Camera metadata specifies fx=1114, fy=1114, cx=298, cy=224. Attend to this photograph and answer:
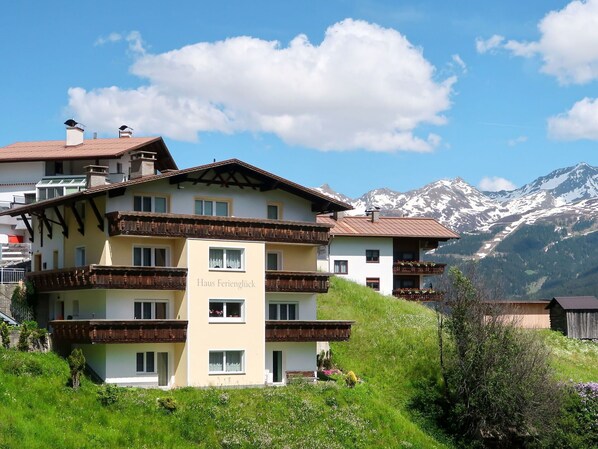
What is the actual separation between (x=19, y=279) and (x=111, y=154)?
14.3 metres

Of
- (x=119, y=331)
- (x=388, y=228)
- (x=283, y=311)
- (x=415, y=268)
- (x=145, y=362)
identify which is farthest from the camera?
(x=388, y=228)

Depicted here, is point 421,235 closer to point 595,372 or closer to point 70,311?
point 595,372

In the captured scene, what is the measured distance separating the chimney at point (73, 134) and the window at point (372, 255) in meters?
24.6

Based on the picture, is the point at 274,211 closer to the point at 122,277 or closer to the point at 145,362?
the point at 122,277

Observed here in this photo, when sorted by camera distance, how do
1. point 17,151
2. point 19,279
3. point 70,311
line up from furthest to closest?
point 17,151
point 19,279
point 70,311

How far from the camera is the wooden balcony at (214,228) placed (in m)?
53.5

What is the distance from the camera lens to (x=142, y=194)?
5562 cm

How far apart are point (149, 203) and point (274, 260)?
312 inches

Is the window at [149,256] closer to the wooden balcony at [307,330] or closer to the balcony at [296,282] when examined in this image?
the balcony at [296,282]

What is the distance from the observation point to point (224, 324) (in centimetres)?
5553

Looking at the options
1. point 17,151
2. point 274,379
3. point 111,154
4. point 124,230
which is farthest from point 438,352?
point 17,151

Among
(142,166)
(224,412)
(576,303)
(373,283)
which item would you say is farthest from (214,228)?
(576,303)

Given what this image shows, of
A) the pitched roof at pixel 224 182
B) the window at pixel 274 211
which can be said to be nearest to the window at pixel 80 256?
the pitched roof at pixel 224 182

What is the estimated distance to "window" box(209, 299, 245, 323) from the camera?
182 ft
